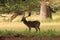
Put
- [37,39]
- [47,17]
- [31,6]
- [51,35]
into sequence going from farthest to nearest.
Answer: [47,17] → [31,6] → [51,35] → [37,39]

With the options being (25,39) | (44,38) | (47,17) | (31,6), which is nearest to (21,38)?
(25,39)

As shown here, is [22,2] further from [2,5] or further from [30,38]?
[30,38]

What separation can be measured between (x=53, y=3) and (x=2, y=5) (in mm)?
4840

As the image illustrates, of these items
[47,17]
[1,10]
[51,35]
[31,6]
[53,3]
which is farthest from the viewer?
[47,17]

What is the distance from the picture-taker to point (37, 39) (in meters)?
12.8

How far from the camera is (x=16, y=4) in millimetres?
14727

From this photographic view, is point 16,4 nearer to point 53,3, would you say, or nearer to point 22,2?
point 22,2

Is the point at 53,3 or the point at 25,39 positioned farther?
the point at 53,3

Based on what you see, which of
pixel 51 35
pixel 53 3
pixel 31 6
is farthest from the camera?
pixel 53 3

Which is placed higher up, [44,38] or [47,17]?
[44,38]

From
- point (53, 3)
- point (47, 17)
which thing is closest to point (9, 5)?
point (53, 3)

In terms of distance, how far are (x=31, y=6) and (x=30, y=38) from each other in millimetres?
3715

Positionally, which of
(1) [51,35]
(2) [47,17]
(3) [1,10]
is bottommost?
(2) [47,17]

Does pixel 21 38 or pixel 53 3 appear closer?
pixel 21 38
